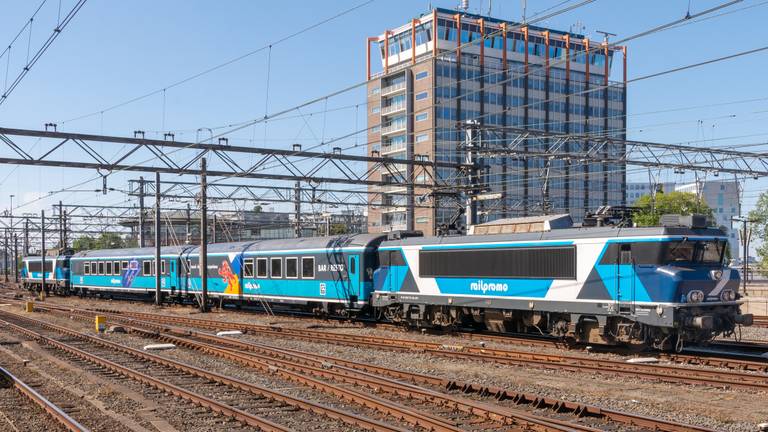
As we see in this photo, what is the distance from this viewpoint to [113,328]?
28281 mm

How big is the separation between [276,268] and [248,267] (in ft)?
9.67

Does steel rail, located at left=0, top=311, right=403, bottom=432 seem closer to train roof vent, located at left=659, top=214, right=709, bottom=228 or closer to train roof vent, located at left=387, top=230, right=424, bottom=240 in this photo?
train roof vent, located at left=387, top=230, right=424, bottom=240

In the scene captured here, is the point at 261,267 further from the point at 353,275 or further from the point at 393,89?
the point at 393,89

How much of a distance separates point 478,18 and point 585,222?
76.8m

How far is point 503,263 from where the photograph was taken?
73.5 feet

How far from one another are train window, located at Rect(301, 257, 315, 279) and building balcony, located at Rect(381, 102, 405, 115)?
63.9 metres

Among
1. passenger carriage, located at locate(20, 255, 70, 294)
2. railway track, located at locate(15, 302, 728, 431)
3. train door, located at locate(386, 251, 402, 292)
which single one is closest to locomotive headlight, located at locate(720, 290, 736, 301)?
railway track, located at locate(15, 302, 728, 431)

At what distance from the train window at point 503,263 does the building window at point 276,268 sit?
10.2 meters

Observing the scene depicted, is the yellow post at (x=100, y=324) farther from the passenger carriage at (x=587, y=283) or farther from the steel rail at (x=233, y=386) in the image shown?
the passenger carriage at (x=587, y=283)

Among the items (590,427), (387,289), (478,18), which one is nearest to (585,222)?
(387,289)

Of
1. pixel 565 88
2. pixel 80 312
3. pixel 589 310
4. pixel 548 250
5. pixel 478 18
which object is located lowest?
pixel 80 312

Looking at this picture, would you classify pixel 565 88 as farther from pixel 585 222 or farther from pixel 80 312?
pixel 585 222

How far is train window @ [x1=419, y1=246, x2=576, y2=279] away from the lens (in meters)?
20.6

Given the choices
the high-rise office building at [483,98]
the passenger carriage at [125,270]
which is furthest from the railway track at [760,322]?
the high-rise office building at [483,98]
